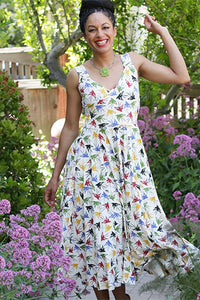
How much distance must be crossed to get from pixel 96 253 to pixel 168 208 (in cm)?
180

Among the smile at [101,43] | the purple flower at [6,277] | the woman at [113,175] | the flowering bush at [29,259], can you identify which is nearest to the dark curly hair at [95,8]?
the woman at [113,175]

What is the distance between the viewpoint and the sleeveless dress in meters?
2.79

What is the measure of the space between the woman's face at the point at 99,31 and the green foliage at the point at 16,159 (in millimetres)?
1025

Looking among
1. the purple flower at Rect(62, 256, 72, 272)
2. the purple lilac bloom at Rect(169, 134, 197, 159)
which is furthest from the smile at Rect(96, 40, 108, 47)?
the purple lilac bloom at Rect(169, 134, 197, 159)

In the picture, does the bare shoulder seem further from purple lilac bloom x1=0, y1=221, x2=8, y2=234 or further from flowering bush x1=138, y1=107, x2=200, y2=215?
flowering bush x1=138, y1=107, x2=200, y2=215

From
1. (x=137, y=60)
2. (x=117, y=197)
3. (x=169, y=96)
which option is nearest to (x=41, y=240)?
(x=117, y=197)

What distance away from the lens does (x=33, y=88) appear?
26.0 feet

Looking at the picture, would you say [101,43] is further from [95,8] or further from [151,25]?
[151,25]

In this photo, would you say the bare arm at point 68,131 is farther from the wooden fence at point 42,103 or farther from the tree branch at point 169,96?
the wooden fence at point 42,103

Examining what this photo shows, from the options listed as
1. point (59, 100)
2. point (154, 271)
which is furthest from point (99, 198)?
point (59, 100)

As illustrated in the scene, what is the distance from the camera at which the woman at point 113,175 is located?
2787mm

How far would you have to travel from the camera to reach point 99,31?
9.11ft

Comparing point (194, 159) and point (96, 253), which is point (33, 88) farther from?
point (96, 253)

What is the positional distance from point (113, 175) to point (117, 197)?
12 cm
